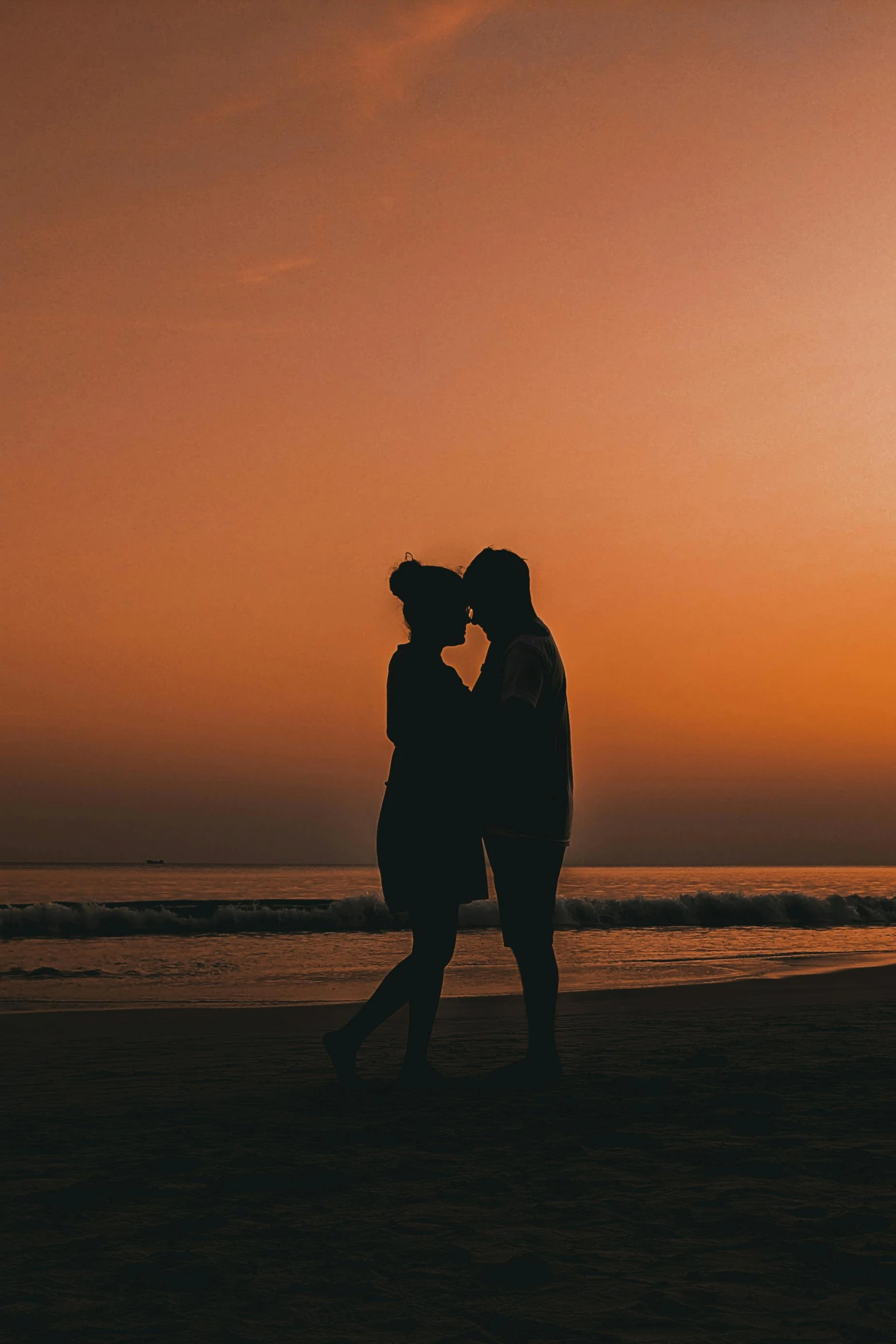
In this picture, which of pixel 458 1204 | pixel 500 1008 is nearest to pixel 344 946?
pixel 500 1008

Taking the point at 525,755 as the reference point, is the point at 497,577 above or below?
above

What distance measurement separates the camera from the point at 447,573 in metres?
4.75

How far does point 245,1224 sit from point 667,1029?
4.28 m

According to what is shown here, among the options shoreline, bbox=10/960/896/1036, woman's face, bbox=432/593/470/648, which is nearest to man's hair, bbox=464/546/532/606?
woman's face, bbox=432/593/470/648

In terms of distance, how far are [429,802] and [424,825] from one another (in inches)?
3.6

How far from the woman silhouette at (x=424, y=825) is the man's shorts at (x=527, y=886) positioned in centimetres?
11

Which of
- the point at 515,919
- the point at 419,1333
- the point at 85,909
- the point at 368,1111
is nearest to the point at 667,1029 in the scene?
the point at 515,919

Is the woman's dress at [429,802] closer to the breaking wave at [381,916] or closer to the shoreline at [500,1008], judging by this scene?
the shoreline at [500,1008]

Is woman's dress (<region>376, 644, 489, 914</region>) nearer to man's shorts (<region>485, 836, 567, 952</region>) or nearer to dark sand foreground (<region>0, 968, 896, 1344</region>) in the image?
man's shorts (<region>485, 836, 567, 952</region>)

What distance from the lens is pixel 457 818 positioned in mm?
4621

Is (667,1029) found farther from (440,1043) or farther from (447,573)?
(447,573)

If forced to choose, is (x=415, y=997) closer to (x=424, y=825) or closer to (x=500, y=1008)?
(x=424, y=825)

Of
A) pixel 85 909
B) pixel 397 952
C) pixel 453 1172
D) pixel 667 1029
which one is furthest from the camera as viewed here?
pixel 85 909

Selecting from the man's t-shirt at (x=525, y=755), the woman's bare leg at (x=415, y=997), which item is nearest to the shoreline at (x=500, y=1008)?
the woman's bare leg at (x=415, y=997)
